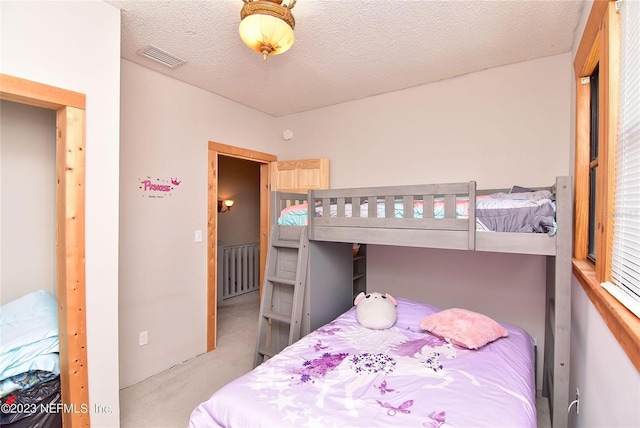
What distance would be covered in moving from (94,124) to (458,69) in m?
2.85

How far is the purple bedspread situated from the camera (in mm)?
1276

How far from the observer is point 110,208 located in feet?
6.10

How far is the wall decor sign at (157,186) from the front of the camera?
267 cm

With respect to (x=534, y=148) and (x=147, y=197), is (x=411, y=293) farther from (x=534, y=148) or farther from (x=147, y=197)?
(x=147, y=197)

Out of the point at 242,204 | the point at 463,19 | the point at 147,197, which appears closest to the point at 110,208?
the point at 147,197

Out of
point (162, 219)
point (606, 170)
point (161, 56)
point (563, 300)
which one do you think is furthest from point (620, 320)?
point (161, 56)

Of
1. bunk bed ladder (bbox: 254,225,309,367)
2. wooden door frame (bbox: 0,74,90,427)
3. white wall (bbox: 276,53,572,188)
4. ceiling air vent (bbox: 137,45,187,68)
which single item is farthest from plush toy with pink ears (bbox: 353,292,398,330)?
ceiling air vent (bbox: 137,45,187,68)

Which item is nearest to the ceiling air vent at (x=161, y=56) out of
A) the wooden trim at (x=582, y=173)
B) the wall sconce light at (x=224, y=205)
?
the wooden trim at (x=582, y=173)

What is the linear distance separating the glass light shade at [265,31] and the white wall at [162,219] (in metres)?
1.46

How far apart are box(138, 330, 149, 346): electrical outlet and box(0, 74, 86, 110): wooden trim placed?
6.27 feet

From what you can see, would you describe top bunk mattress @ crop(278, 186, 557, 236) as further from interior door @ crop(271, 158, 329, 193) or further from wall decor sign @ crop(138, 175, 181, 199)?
wall decor sign @ crop(138, 175, 181, 199)

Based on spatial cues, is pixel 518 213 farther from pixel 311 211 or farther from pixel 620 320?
pixel 311 211

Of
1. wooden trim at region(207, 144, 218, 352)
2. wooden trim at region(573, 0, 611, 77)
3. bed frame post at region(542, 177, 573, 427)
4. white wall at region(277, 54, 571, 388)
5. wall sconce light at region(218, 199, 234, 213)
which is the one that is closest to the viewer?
wooden trim at region(573, 0, 611, 77)

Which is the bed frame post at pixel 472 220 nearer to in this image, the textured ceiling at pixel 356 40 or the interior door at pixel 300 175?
the textured ceiling at pixel 356 40
